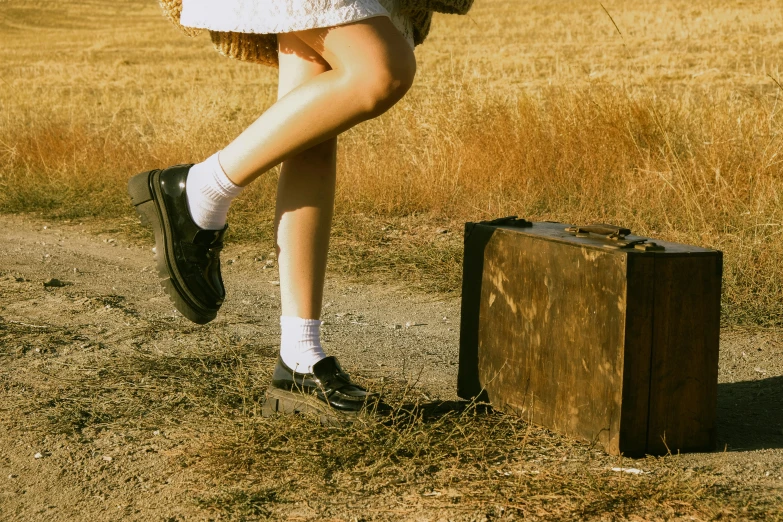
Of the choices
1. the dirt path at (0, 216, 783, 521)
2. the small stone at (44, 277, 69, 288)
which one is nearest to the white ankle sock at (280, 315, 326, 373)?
the dirt path at (0, 216, 783, 521)

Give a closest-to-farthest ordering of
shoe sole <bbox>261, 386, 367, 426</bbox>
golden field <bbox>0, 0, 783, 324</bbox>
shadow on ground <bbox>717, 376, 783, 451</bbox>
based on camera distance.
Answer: shoe sole <bbox>261, 386, 367, 426</bbox>, shadow on ground <bbox>717, 376, 783, 451</bbox>, golden field <bbox>0, 0, 783, 324</bbox>

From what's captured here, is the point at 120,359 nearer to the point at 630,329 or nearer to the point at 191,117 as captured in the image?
the point at 630,329

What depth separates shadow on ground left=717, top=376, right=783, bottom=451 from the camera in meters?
2.39

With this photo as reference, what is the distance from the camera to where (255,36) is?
2.29 meters

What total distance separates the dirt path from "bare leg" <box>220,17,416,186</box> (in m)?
0.78

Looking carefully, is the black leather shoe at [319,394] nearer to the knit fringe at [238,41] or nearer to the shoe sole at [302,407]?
the shoe sole at [302,407]

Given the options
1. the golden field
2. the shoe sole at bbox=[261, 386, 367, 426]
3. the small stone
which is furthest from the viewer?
the golden field

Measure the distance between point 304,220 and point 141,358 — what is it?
98 centimetres

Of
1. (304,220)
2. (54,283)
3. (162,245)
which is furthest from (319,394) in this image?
(54,283)

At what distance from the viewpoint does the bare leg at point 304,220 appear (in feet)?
7.53

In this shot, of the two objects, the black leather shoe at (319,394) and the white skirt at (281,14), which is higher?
the white skirt at (281,14)

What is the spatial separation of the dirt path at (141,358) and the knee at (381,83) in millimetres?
914

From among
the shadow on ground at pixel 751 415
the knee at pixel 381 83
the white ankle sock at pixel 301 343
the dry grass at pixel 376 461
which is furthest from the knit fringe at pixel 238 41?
the shadow on ground at pixel 751 415

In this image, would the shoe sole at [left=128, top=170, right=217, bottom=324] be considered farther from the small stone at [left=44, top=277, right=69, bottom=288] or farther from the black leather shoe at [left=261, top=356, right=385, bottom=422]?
the small stone at [left=44, top=277, right=69, bottom=288]
